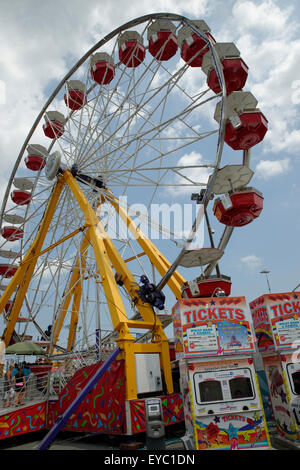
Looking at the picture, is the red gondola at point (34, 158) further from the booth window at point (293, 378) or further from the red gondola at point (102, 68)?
the booth window at point (293, 378)

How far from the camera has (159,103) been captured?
1271 cm

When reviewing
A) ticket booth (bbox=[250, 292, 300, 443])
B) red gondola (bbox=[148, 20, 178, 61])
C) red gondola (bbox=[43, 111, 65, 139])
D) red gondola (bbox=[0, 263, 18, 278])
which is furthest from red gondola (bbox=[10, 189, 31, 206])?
ticket booth (bbox=[250, 292, 300, 443])

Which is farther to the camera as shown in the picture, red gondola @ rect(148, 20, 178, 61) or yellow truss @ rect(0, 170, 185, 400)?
red gondola @ rect(148, 20, 178, 61)

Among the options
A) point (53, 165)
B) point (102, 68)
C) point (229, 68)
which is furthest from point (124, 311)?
point (102, 68)

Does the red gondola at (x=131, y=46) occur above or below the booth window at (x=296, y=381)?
above

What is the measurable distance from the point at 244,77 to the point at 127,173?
559 centimetres

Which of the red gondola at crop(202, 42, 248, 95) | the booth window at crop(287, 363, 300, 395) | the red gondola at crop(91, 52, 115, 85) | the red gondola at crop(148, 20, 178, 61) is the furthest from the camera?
the red gondola at crop(91, 52, 115, 85)

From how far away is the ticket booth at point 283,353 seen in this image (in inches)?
308

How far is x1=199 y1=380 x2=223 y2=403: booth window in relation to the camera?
736cm

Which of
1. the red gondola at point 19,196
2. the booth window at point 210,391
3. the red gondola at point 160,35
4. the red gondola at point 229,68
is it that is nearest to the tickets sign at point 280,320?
the booth window at point 210,391

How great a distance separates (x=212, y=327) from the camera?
796cm

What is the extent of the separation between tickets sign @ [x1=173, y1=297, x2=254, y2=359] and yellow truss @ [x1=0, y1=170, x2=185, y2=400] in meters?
2.34

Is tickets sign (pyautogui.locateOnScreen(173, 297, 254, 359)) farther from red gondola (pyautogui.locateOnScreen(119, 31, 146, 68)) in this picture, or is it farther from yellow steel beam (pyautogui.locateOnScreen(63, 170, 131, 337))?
red gondola (pyautogui.locateOnScreen(119, 31, 146, 68))

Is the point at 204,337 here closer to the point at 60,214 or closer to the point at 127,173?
the point at 127,173
